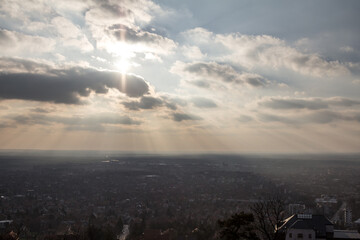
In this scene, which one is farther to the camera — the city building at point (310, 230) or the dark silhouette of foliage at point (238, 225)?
the city building at point (310, 230)

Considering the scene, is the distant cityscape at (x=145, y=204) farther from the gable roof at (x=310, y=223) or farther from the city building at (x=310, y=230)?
the gable roof at (x=310, y=223)

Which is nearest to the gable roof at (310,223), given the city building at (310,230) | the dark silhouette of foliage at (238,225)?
the city building at (310,230)

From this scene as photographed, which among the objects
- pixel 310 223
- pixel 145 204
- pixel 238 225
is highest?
pixel 238 225

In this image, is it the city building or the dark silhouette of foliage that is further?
the city building

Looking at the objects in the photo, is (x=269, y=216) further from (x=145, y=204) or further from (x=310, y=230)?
(x=145, y=204)

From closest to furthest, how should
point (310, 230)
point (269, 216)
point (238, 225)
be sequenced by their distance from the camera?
point (238, 225) → point (269, 216) → point (310, 230)

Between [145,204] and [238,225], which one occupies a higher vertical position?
[238,225]

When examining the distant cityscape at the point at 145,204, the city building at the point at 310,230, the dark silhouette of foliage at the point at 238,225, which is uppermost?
the dark silhouette of foliage at the point at 238,225

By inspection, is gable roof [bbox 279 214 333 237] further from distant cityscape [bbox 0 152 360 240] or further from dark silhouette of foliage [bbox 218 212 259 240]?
dark silhouette of foliage [bbox 218 212 259 240]

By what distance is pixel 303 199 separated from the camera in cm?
12344

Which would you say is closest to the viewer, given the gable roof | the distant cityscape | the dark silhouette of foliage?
the dark silhouette of foliage

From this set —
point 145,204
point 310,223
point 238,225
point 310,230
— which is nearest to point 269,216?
point 310,230

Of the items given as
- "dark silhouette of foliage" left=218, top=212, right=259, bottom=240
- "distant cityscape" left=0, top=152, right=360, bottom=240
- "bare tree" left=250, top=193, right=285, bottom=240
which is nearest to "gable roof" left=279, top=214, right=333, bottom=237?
"distant cityscape" left=0, top=152, right=360, bottom=240

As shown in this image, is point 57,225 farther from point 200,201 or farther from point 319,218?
point 319,218
